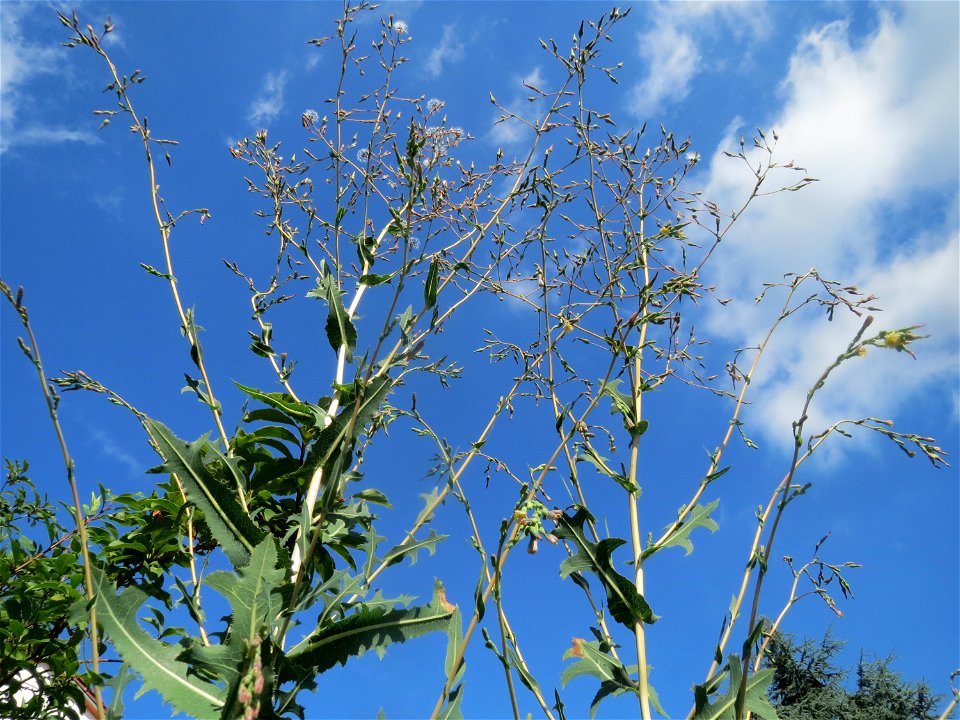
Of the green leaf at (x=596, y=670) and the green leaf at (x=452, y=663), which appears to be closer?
the green leaf at (x=452, y=663)

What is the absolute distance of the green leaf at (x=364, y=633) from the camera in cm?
136

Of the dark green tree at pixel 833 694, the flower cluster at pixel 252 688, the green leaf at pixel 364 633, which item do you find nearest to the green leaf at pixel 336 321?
the green leaf at pixel 364 633

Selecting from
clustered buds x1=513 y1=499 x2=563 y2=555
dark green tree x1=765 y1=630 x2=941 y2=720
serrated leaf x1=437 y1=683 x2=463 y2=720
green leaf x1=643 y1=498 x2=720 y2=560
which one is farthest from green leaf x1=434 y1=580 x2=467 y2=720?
dark green tree x1=765 y1=630 x2=941 y2=720

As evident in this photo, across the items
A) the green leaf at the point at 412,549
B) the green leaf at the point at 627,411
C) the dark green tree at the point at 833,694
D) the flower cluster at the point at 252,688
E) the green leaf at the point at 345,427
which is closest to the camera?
the flower cluster at the point at 252,688

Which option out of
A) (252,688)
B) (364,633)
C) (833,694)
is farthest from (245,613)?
(833,694)

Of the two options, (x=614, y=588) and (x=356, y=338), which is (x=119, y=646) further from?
(x=614, y=588)

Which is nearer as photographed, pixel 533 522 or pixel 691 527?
pixel 533 522

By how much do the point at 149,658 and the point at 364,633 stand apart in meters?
0.41

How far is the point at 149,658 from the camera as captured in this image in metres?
1.24

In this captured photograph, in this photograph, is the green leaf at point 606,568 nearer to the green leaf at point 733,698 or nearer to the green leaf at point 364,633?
the green leaf at point 733,698

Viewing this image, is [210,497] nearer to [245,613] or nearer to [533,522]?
[245,613]

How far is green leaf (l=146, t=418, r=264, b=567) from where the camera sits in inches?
51.9

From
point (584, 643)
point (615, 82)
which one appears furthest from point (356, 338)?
point (615, 82)

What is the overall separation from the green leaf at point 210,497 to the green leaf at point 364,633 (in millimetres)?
237
